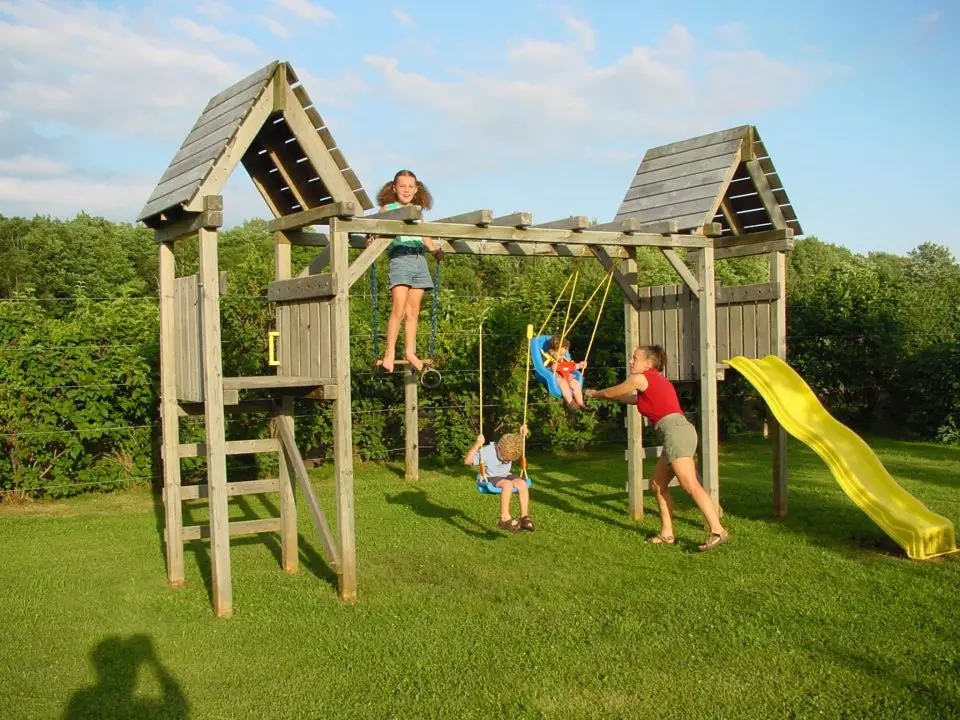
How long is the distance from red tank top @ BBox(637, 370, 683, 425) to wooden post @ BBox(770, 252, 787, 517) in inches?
61.1

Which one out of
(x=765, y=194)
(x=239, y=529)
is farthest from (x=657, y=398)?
(x=239, y=529)

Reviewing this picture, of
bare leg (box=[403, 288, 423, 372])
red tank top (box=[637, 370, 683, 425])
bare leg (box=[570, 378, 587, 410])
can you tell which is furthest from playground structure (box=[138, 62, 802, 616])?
bare leg (box=[570, 378, 587, 410])

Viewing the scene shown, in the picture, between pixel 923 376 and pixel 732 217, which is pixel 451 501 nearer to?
pixel 732 217

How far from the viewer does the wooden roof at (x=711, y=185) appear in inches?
348

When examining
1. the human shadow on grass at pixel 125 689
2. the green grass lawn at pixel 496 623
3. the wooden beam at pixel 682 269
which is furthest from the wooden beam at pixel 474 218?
the human shadow on grass at pixel 125 689

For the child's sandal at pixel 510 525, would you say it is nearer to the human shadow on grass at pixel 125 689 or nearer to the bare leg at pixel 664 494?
the bare leg at pixel 664 494

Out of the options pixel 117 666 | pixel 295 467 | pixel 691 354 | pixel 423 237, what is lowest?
pixel 117 666

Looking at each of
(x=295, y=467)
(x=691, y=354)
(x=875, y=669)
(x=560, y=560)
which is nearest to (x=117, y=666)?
(x=295, y=467)

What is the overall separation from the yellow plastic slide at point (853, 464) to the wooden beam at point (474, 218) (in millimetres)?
2968

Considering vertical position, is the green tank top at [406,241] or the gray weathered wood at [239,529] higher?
the green tank top at [406,241]

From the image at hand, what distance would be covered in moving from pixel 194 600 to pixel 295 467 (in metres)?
1.16

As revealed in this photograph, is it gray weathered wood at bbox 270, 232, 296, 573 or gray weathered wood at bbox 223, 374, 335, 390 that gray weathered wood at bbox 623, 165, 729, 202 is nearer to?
gray weathered wood at bbox 270, 232, 296, 573

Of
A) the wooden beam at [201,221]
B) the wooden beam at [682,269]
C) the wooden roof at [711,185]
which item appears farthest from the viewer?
the wooden roof at [711,185]

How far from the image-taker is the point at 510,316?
13023mm
